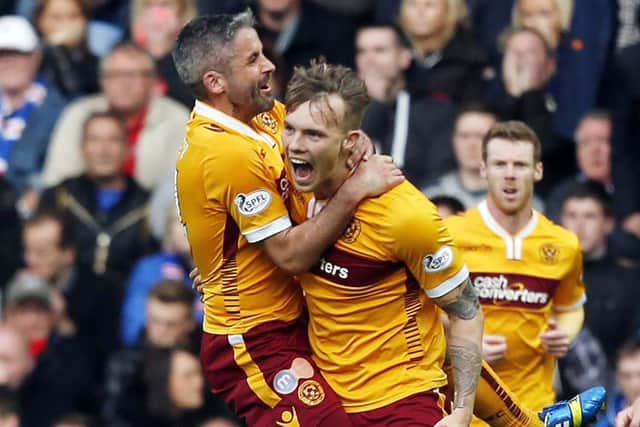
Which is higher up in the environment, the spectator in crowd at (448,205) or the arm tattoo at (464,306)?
the arm tattoo at (464,306)

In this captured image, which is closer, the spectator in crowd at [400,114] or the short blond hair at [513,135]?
the short blond hair at [513,135]

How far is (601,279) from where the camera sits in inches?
494

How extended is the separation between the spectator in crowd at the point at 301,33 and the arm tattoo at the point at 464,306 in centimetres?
575

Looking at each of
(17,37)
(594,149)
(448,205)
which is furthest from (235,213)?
(17,37)

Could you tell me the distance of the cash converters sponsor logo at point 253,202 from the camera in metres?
8.33

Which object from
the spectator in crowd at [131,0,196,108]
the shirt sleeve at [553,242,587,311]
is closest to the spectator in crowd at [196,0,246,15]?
the spectator in crowd at [131,0,196,108]

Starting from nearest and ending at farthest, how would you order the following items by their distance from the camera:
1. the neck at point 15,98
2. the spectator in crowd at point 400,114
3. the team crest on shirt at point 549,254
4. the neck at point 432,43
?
the team crest on shirt at point 549,254, the spectator in crowd at point 400,114, the neck at point 432,43, the neck at point 15,98

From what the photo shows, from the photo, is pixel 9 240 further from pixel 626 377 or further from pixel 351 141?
pixel 351 141

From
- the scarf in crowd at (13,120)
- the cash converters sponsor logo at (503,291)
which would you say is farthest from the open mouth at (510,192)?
the scarf in crowd at (13,120)

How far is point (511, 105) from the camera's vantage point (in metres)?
13.2

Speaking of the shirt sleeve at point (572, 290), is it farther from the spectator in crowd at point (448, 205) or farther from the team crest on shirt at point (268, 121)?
the team crest on shirt at point (268, 121)

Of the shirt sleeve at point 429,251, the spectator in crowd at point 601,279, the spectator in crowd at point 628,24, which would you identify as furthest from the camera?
the spectator in crowd at point 628,24

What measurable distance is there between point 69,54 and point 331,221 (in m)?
6.93

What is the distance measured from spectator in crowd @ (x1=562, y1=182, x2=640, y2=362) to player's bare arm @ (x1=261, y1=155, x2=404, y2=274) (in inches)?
176
